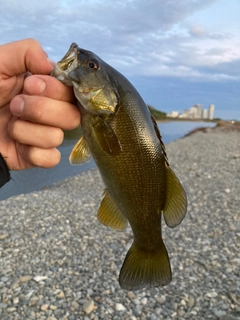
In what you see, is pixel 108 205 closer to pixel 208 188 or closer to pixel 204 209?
pixel 204 209

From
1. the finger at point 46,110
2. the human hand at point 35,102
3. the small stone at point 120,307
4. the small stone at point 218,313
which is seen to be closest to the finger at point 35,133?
the human hand at point 35,102

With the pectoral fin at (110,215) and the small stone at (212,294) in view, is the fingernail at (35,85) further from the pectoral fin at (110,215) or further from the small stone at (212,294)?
the small stone at (212,294)

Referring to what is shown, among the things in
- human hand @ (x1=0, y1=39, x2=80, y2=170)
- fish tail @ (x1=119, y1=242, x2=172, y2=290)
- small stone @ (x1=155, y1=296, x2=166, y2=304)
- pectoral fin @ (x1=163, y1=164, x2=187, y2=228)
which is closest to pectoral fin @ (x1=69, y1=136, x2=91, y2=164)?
human hand @ (x1=0, y1=39, x2=80, y2=170)

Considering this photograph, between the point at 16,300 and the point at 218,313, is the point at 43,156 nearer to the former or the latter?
the point at 16,300

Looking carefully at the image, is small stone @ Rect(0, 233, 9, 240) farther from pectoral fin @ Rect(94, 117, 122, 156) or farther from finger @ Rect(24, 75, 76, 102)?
pectoral fin @ Rect(94, 117, 122, 156)

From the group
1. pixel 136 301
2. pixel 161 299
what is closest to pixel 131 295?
pixel 136 301

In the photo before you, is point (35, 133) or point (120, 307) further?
point (120, 307)

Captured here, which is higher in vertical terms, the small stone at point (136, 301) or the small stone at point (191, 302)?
the small stone at point (136, 301)
